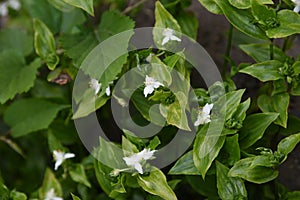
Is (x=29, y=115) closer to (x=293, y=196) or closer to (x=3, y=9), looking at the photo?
(x=3, y=9)

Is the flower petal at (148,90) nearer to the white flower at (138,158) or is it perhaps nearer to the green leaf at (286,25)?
the white flower at (138,158)

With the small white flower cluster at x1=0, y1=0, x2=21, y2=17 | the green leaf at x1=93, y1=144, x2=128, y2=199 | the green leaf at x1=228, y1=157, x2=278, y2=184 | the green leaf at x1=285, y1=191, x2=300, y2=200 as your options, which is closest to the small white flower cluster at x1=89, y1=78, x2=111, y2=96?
the green leaf at x1=93, y1=144, x2=128, y2=199

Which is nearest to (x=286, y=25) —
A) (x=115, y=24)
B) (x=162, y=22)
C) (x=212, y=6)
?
(x=212, y=6)

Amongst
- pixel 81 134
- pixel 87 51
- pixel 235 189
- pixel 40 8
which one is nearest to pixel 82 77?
Result: pixel 87 51

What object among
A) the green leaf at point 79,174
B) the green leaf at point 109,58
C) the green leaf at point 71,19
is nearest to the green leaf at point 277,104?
the green leaf at point 109,58

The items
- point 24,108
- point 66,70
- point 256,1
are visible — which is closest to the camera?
point 256,1

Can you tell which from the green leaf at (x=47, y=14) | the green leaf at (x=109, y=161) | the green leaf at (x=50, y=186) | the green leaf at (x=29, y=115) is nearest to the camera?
the green leaf at (x=109, y=161)

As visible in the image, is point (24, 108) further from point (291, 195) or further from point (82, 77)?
point (291, 195)
